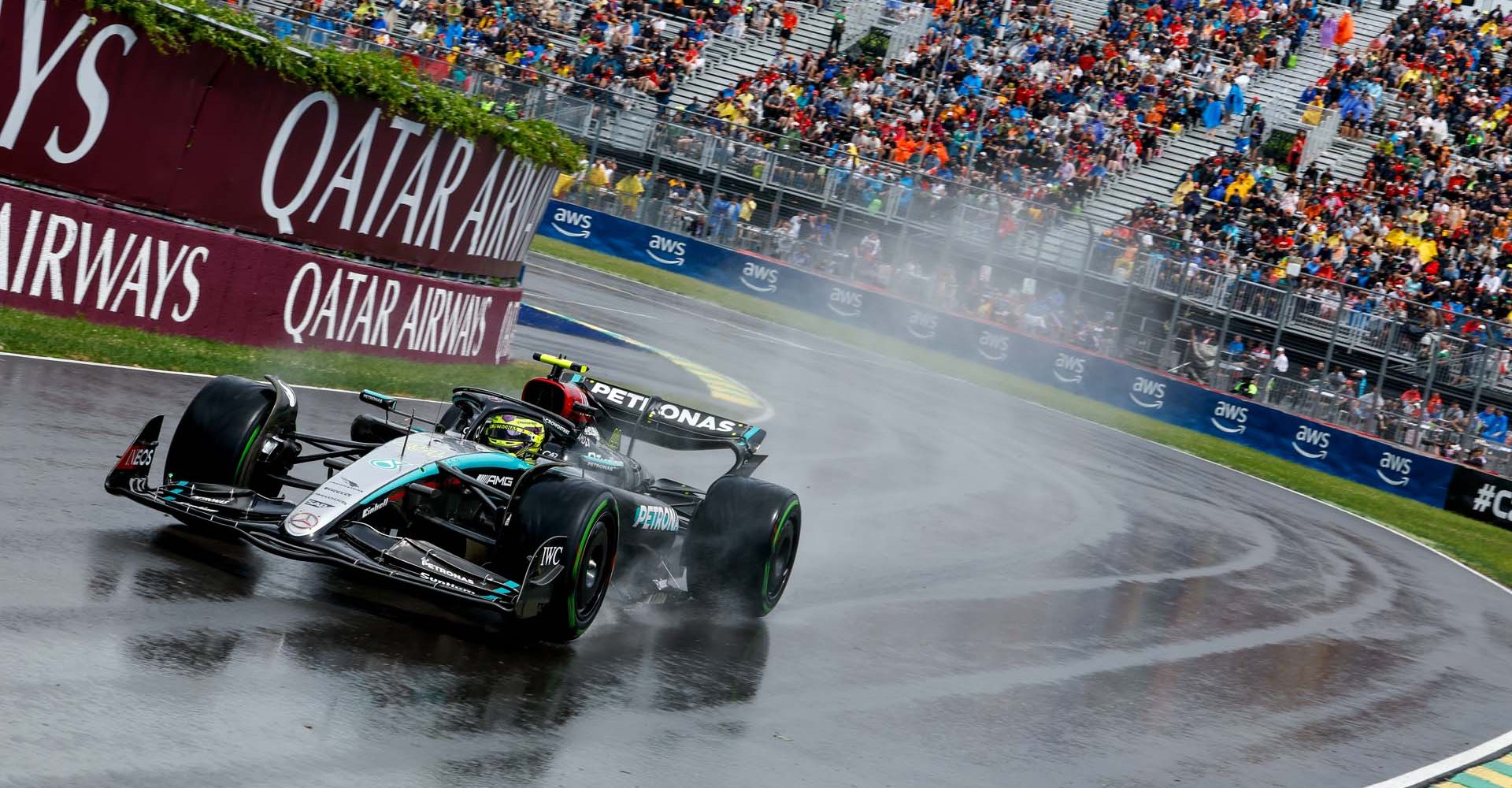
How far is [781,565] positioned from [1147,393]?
80.6 ft

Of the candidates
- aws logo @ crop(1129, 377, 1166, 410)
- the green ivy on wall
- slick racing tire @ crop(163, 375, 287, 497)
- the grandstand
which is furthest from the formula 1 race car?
aws logo @ crop(1129, 377, 1166, 410)

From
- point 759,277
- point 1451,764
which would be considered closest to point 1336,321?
point 759,277

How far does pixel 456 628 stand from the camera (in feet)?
26.2

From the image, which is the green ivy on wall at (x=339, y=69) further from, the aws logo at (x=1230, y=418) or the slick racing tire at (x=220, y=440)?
the aws logo at (x=1230, y=418)

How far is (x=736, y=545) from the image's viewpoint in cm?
976

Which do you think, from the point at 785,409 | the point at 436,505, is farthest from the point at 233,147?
the point at 785,409

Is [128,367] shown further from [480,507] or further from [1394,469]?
[1394,469]

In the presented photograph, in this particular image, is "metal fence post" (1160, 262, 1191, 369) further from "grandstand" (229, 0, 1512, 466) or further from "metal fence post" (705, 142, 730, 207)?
"metal fence post" (705, 142, 730, 207)

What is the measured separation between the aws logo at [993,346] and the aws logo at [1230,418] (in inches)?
188

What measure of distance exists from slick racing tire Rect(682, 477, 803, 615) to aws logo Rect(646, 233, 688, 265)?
2911 cm

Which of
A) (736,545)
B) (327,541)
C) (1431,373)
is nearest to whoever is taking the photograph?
(327,541)

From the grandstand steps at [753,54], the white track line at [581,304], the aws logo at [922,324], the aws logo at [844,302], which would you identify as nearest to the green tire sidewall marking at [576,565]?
the white track line at [581,304]

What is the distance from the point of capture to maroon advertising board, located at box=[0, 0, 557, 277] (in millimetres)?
12602

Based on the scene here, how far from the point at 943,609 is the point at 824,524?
2.64m
